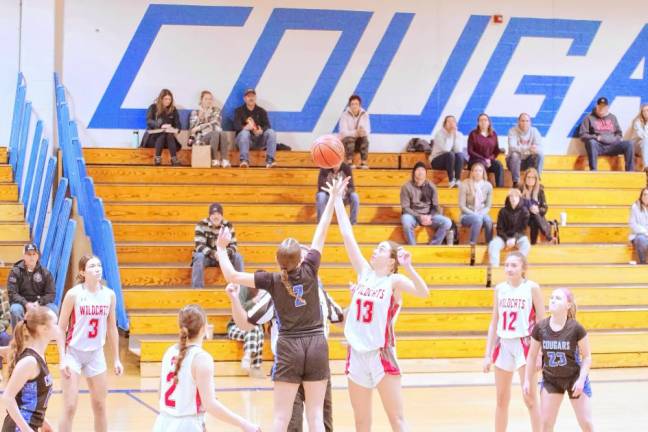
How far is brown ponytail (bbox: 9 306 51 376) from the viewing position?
585 cm

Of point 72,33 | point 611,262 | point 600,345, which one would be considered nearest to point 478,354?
point 600,345

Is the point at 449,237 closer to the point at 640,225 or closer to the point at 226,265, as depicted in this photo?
the point at 640,225

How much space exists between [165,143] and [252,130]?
1.32m

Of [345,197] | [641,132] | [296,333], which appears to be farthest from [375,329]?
[641,132]

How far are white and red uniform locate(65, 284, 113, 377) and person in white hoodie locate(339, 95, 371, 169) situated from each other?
8.10m

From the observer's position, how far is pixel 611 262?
15.4 meters

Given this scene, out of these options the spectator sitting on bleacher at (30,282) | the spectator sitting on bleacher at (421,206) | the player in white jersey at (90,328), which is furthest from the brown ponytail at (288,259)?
the spectator sitting on bleacher at (421,206)

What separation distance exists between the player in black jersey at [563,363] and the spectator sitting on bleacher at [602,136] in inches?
388

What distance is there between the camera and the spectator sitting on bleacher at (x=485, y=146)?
16.0 meters

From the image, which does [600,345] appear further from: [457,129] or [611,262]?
[457,129]

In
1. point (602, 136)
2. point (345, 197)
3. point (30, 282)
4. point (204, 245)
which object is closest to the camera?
point (30, 282)

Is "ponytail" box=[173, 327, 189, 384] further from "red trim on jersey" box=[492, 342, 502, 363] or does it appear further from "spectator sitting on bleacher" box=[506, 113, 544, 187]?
"spectator sitting on bleacher" box=[506, 113, 544, 187]

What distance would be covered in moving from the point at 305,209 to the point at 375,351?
811cm

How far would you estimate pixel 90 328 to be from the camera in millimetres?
8320
